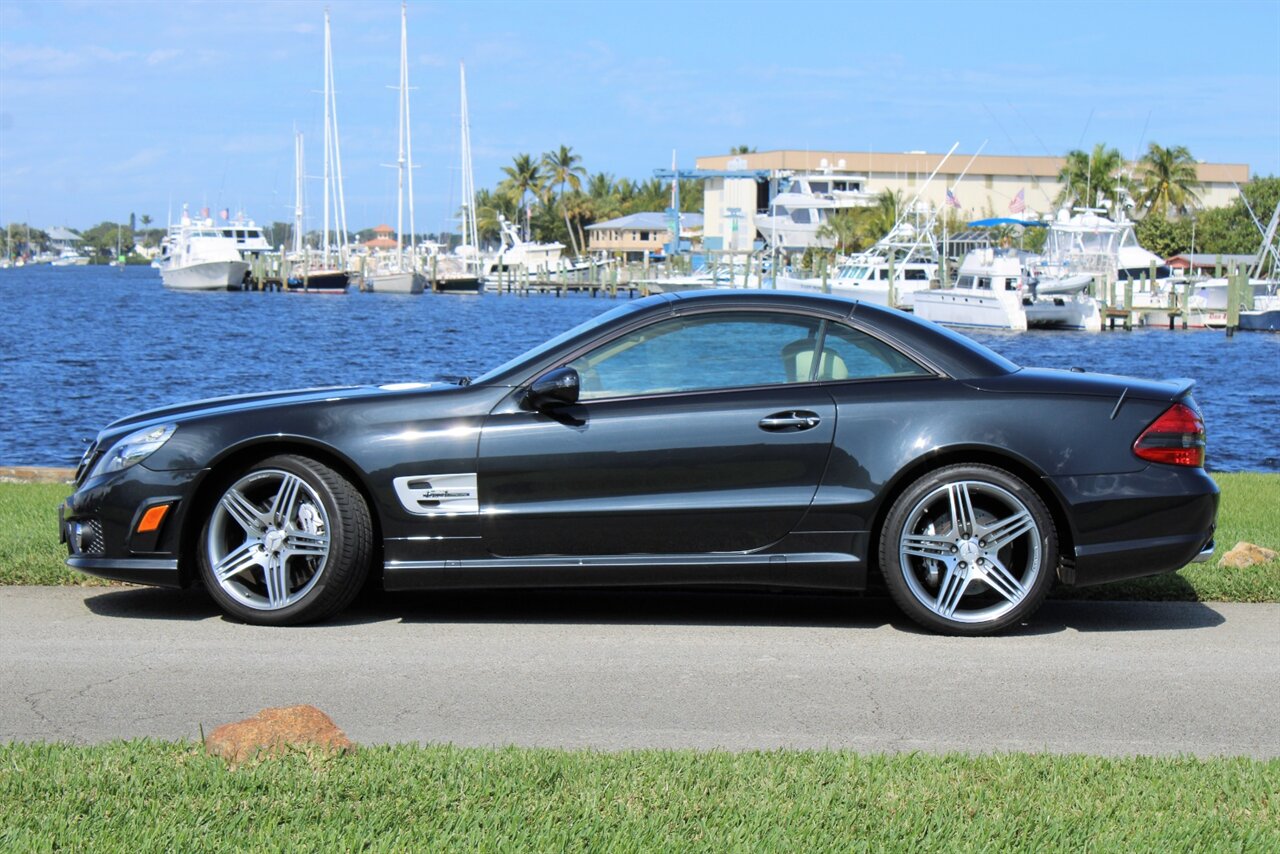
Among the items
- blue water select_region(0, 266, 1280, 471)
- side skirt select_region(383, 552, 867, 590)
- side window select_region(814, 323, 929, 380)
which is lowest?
blue water select_region(0, 266, 1280, 471)

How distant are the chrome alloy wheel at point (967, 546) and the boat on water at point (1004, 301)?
4920 cm

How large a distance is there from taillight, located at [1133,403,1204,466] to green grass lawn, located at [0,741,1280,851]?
7.13 ft

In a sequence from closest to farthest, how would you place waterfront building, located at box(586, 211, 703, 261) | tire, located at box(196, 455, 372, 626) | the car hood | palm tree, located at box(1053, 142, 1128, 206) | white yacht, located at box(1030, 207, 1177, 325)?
tire, located at box(196, 455, 372, 626), the car hood, white yacht, located at box(1030, 207, 1177, 325), palm tree, located at box(1053, 142, 1128, 206), waterfront building, located at box(586, 211, 703, 261)

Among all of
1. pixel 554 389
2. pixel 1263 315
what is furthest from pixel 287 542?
pixel 1263 315

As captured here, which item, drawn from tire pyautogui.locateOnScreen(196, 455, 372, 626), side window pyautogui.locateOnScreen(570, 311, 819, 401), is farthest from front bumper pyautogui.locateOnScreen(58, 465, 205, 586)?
side window pyautogui.locateOnScreen(570, 311, 819, 401)

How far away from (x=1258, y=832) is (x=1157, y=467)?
2.79 m

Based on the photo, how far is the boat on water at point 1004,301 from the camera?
54.1 metres

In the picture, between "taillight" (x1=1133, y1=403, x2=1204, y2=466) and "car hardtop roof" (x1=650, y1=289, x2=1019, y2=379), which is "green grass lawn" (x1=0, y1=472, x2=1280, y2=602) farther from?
"car hardtop roof" (x1=650, y1=289, x2=1019, y2=379)

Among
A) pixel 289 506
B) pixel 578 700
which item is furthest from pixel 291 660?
pixel 578 700

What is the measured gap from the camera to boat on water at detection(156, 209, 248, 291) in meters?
93.6

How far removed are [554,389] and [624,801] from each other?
2.60m

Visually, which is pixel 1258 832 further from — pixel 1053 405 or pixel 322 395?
pixel 322 395

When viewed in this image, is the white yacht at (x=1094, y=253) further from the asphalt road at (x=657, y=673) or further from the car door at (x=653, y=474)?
the car door at (x=653, y=474)

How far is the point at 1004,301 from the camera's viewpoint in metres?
53.7
